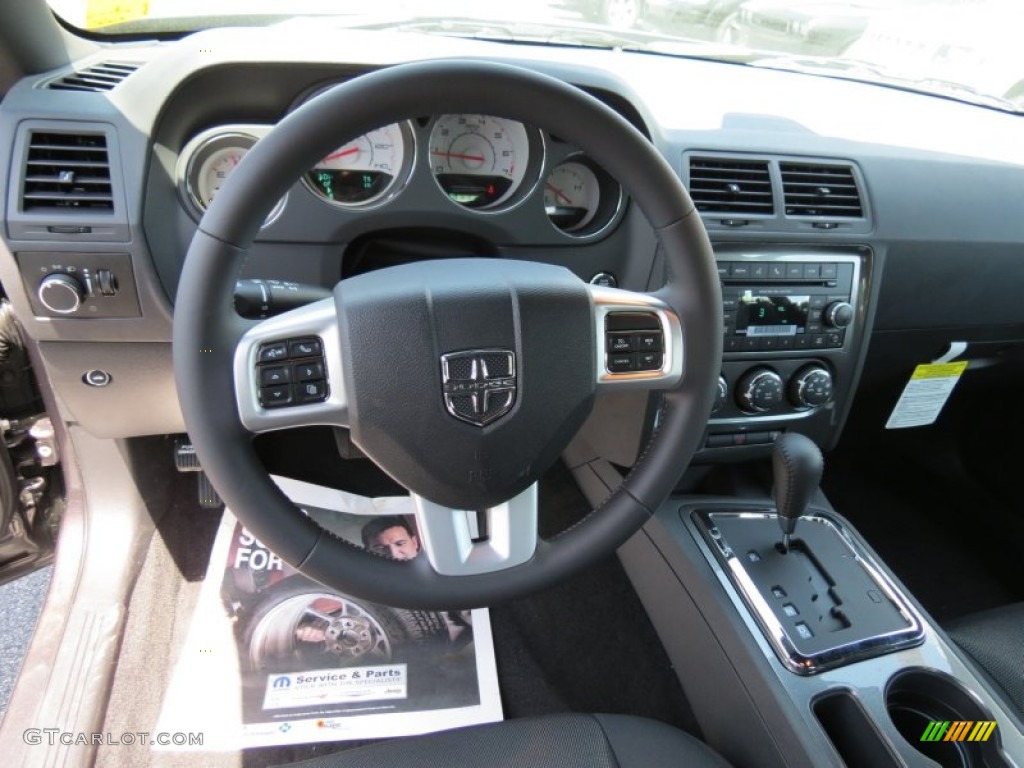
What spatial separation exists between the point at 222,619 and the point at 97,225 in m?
0.79

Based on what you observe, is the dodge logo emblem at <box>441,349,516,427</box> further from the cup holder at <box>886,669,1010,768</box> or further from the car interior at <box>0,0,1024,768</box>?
the cup holder at <box>886,669,1010,768</box>

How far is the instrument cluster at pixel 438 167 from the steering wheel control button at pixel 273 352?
0.35 meters

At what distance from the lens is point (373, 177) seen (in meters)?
1.09

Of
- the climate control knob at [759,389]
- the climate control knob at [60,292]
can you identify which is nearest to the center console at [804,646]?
the climate control knob at [759,389]

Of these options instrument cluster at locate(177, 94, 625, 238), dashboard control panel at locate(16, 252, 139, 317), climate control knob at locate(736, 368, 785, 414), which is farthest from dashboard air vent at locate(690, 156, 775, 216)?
dashboard control panel at locate(16, 252, 139, 317)

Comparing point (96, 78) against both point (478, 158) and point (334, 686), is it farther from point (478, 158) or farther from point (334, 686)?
point (334, 686)

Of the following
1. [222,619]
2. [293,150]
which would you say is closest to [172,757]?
[222,619]

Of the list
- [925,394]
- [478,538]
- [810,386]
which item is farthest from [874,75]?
[478,538]

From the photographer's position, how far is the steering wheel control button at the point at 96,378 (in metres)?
1.13

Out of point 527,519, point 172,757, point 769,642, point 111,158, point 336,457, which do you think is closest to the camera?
point 527,519

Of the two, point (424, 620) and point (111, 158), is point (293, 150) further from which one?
point (424, 620)

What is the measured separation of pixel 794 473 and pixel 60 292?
44.1 inches

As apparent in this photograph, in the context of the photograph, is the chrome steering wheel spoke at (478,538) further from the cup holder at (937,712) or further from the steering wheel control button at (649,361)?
the cup holder at (937,712)

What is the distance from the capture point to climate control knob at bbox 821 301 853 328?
129 cm
